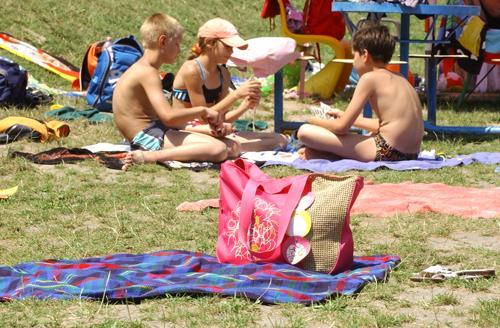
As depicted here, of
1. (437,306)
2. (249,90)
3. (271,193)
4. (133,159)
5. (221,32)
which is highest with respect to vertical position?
(221,32)

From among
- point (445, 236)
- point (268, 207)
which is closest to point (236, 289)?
point (268, 207)

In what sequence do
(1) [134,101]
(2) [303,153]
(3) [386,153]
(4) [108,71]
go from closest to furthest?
(3) [386,153] < (1) [134,101] < (2) [303,153] < (4) [108,71]

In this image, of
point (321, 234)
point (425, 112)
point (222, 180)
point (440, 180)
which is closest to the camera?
point (321, 234)

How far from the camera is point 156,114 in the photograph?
7332 millimetres

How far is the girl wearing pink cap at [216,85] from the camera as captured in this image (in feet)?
23.7

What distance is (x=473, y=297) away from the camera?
382cm

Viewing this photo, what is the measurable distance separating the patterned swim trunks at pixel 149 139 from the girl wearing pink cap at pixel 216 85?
370mm

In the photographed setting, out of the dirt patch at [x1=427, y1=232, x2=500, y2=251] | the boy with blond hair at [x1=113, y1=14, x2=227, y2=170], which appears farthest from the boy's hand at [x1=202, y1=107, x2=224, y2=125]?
the dirt patch at [x1=427, y1=232, x2=500, y2=251]

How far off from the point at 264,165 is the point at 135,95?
1133mm

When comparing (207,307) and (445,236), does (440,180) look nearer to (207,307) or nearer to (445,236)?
(445,236)

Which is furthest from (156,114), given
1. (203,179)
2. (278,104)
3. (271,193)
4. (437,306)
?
(437,306)

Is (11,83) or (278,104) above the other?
(11,83)

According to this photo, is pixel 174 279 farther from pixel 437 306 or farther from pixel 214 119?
pixel 214 119

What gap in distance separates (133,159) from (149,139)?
14.2 inches
